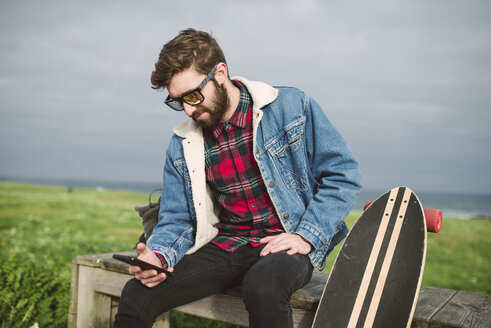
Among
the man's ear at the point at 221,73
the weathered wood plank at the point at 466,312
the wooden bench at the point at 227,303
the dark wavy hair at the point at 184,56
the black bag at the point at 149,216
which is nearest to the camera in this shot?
the weathered wood plank at the point at 466,312

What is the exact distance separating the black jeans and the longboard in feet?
0.69

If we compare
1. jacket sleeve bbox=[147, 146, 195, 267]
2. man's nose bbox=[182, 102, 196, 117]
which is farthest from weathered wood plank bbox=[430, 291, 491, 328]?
man's nose bbox=[182, 102, 196, 117]

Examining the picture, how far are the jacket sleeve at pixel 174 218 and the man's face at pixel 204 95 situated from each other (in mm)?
402

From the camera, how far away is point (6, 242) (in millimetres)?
6816

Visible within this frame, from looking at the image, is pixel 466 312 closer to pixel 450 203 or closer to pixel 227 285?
pixel 227 285

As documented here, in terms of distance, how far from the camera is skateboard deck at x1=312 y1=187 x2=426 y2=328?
192cm

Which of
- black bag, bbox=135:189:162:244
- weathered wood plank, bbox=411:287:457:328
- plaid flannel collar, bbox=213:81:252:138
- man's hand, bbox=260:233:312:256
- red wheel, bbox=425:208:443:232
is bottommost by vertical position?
weathered wood plank, bbox=411:287:457:328

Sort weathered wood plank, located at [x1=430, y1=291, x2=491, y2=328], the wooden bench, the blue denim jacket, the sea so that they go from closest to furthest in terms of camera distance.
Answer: weathered wood plank, located at [x1=430, y1=291, x2=491, y2=328] → the wooden bench → the blue denim jacket → the sea

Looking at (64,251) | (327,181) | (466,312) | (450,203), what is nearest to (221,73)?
(327,181)

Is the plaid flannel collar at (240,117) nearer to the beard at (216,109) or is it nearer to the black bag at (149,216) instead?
the beard at (216,109)

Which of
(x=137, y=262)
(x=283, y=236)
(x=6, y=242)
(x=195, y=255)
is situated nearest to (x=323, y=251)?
(x=283, y=236)

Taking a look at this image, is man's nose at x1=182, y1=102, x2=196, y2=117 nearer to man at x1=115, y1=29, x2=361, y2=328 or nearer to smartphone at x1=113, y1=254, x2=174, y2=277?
man at x1=115, y1=29, x2=361, y2=328

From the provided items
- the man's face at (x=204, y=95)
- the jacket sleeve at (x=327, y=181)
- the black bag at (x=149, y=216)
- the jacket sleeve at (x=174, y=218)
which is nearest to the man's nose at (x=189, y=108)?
the man's face at (x=204, y=95)

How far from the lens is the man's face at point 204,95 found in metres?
2.54
